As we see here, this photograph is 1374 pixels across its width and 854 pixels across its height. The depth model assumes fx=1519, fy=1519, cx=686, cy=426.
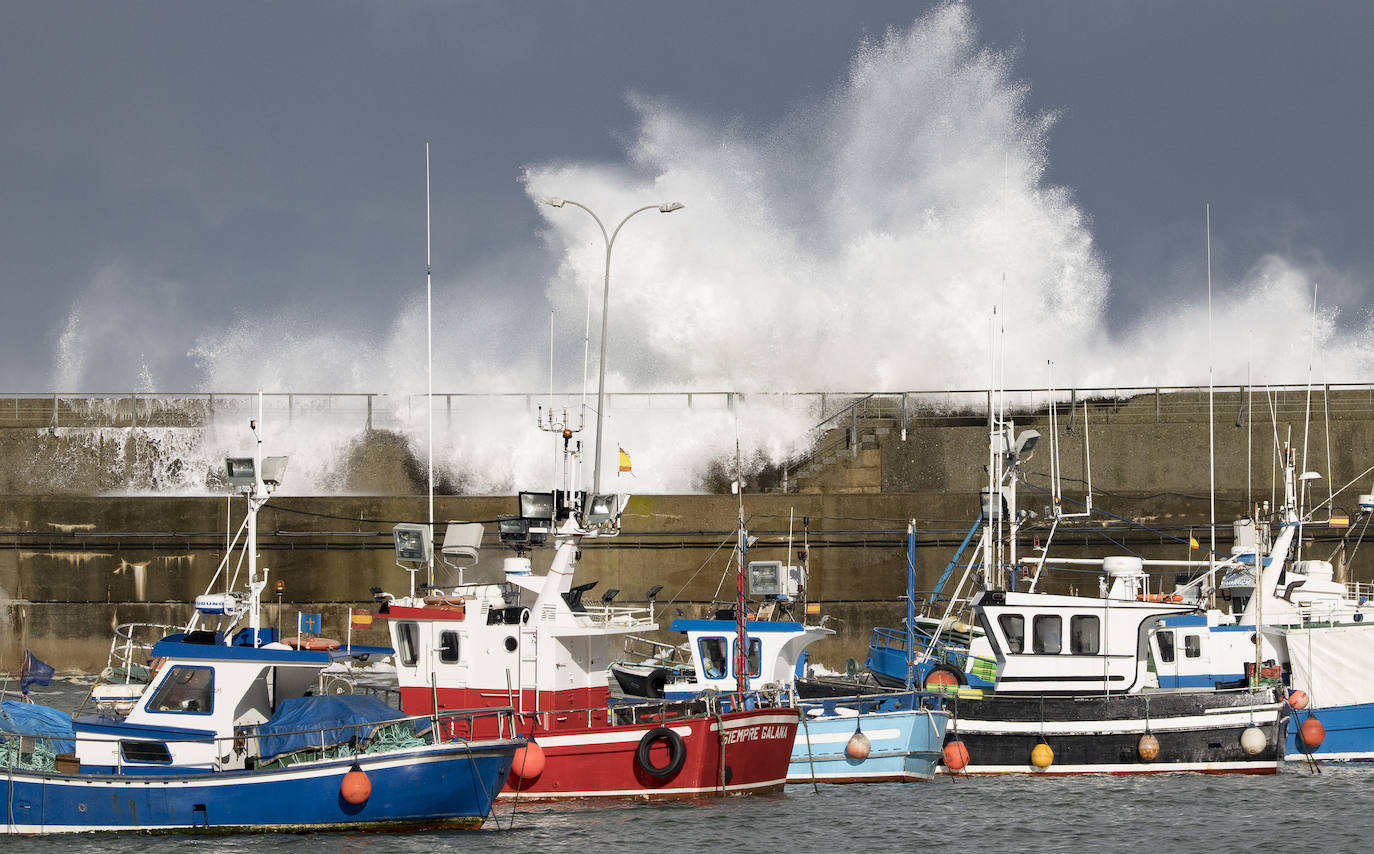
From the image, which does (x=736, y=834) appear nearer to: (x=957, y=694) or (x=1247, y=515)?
(x=957, y=694)

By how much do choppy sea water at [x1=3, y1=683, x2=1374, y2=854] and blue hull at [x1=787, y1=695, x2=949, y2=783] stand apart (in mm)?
170

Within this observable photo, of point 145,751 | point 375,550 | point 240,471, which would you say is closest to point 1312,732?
point 240,471

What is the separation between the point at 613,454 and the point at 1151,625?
19.4m

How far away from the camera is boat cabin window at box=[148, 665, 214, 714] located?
1672cm

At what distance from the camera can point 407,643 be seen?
1970 centimetres

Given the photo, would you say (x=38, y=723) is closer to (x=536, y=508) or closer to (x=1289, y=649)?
(x=536, y=508)

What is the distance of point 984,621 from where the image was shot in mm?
22141

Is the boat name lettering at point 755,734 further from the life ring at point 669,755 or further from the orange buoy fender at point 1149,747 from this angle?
the orange buoy fender at point 1149,747

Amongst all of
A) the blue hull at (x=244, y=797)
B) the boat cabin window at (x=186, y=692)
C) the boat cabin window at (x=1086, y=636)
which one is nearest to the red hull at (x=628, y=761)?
the blue hull at (x=244, y=797)

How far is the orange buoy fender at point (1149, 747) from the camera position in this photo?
2075 cm

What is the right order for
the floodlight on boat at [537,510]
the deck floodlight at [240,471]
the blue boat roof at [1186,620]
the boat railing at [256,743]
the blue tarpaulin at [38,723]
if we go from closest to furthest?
the boat railing at [256,743] → the blue tarpaulin at [38,723] → the deck floodlight at [240,471] → the floodlight on boat at [537,510] → the blue boat roof at [1186,620]

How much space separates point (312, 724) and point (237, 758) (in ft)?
3.45

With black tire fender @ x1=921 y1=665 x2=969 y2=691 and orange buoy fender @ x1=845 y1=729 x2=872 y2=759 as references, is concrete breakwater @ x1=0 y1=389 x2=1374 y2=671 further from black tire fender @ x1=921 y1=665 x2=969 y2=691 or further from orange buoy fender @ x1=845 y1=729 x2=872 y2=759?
orange buoy fender @ x1=845 y1=729 x2=872 y2=759

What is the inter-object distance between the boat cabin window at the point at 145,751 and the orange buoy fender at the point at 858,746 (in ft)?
28.2
